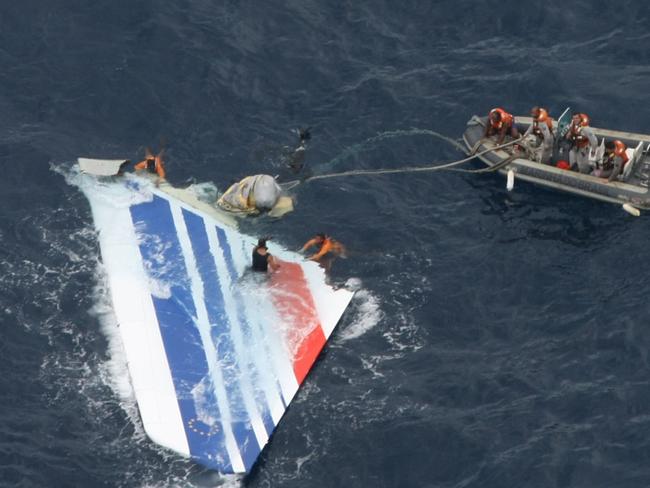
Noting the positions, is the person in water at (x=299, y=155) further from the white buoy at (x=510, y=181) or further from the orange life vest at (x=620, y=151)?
the orange life vest at (x=620, y=151)

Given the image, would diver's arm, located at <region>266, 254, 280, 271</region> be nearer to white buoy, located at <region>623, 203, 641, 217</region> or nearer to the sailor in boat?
the sailor in boat

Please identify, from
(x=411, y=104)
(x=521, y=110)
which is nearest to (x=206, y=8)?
(x=411, y=104)

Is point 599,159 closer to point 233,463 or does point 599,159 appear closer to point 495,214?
point 495,214

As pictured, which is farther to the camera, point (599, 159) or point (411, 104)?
point (411, 104)

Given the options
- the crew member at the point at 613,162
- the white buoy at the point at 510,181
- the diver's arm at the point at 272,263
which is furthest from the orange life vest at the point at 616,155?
the diver's arm at the point at 272,263

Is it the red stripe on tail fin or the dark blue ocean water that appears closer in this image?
the dark blue ocean water

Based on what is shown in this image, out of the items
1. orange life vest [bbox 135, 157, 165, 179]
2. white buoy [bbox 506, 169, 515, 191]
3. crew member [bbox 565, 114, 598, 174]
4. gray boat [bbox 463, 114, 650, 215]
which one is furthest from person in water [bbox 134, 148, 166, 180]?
crew member [bbox 565, 114, 598, 174]
